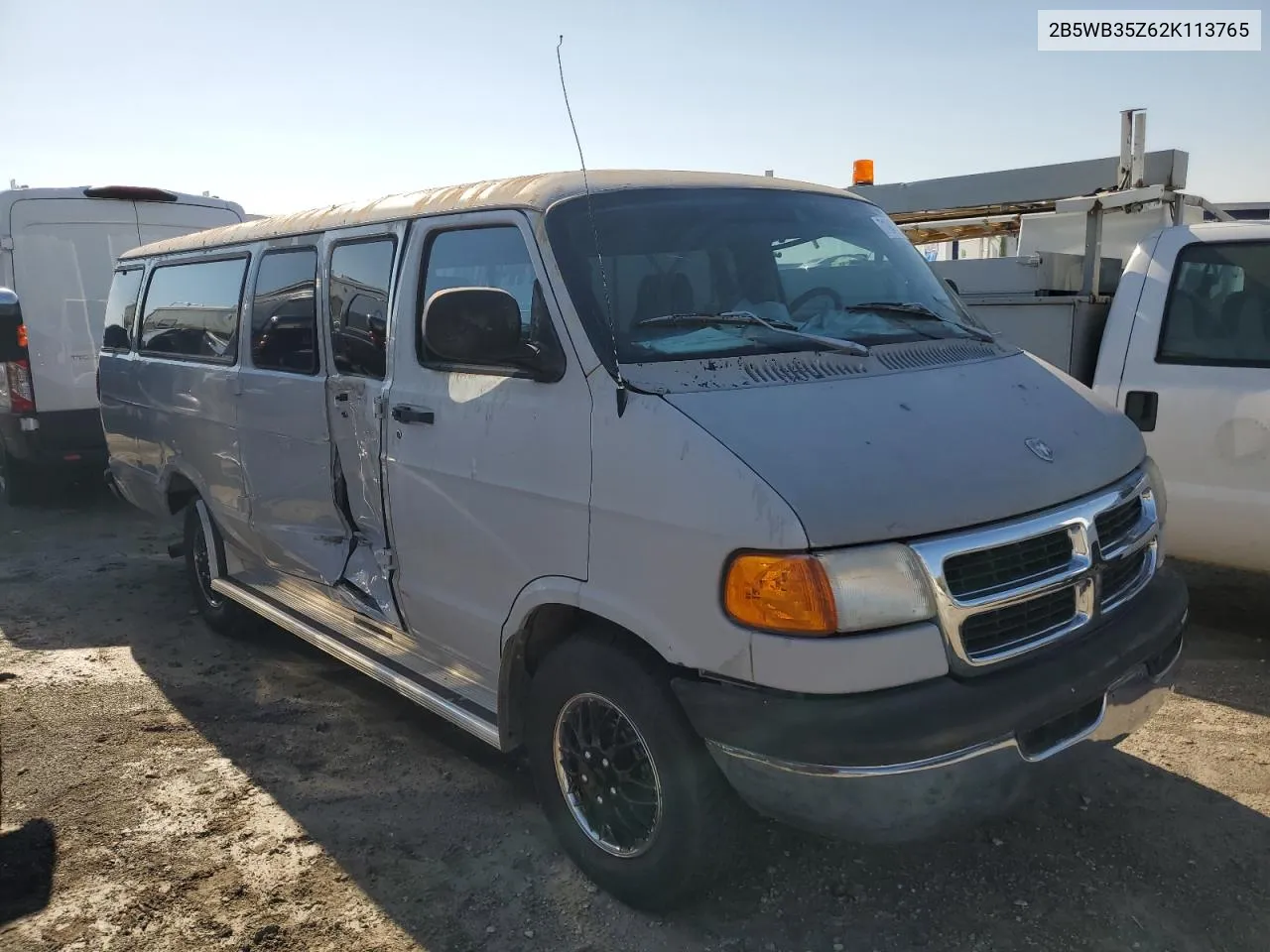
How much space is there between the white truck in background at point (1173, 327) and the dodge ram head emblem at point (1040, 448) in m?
1.66

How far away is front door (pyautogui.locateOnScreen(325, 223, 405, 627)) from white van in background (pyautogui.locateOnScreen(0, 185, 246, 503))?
18.5 feet

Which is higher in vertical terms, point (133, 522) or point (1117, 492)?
point (1117, 492)

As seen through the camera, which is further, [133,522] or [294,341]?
[133,522]

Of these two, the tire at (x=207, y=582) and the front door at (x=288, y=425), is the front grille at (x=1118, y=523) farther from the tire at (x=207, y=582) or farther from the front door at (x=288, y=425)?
the tire at (x=207, y=582)

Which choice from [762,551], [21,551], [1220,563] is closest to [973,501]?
[762,551]

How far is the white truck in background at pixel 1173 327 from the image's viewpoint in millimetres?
4617

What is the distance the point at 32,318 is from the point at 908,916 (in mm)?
8361

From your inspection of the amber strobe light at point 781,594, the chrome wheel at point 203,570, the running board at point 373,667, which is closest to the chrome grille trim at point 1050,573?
the amber strobe light at point 781,594

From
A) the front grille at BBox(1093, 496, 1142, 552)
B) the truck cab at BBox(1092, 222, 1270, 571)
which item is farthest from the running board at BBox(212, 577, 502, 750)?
the truck cab at BBox(1092, 222, 1270, 571)

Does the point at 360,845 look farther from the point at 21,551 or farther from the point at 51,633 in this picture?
the point at 21,551

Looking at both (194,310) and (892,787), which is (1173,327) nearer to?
(892,787)

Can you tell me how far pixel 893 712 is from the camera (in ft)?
8.01

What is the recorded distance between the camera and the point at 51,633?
5773mm

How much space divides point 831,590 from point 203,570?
4.47 m
